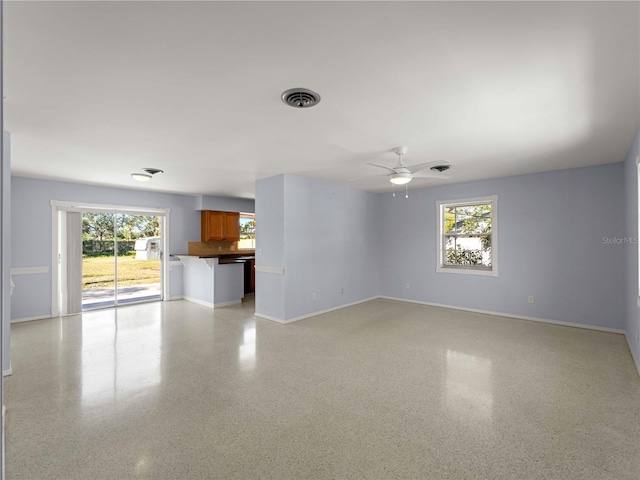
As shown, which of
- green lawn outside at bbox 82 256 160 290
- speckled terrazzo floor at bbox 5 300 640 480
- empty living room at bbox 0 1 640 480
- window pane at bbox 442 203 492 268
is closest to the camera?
empty living room at bbox 0 1 640 480

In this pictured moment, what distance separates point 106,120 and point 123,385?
7.89 ft

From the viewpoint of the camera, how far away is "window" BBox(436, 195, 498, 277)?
600cm

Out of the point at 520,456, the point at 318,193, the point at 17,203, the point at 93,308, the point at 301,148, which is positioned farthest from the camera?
the point at 93,308

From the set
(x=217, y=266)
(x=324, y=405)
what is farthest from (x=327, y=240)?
(x=324, y=405)

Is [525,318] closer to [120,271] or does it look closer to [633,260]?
[633,260]

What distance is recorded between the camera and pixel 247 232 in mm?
9484

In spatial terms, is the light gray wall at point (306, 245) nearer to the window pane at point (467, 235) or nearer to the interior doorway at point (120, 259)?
the window pane at point (467, 235)

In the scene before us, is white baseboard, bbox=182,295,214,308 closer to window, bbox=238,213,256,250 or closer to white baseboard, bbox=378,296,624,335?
window, bbox=238,213,256,250

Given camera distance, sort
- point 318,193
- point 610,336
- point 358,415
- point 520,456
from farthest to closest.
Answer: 1. point 318,193
2. point 610,336
3. point 358,415
4. point 520,456

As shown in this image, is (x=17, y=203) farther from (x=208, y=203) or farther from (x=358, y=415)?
(x=358, y=415)

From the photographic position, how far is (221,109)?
9.37 ft

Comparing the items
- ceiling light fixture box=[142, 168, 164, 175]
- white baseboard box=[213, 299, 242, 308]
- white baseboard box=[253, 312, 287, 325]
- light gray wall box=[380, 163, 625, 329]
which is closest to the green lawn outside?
white baseboard box=[213, 299, 242, 308]

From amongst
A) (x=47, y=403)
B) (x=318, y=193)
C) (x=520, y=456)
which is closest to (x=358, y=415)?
(x=520, y=456)

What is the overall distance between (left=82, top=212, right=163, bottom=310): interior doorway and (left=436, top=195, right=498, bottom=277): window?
19.1 feet
